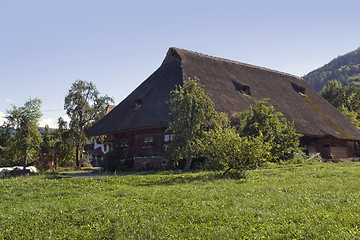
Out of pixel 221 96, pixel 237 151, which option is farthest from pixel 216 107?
pixel 237 151

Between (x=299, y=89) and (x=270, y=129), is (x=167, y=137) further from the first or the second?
(x=299, y=89)

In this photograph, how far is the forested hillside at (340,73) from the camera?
447 feet

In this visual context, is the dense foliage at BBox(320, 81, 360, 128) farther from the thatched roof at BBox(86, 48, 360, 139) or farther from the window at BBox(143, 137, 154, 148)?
the window at BBox(143, 137, 154, 148)

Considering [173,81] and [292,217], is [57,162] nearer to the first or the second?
[173,81]

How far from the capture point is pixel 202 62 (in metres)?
27.9

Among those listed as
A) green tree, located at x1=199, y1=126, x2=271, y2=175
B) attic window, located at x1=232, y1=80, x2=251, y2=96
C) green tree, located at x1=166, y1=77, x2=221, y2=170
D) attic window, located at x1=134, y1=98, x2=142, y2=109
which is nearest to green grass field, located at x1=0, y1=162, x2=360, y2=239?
green tree, located at x1=199, y1=126, x2=271, y2=175

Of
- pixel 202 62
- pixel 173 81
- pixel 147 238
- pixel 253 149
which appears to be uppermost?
pixel 202 62

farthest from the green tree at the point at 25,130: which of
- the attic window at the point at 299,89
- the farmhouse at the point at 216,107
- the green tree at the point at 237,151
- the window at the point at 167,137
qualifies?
the attic window at the point at 299,89

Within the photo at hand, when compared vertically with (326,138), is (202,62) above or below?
above

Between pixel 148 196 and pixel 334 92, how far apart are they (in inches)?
1961

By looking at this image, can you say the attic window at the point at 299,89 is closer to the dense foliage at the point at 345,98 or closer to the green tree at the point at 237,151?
the dense foliage at the point at 345,98

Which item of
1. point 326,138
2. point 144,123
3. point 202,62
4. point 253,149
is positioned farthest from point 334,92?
point 253,149

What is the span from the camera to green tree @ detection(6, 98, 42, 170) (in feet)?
65.5

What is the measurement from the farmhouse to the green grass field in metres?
10.9
